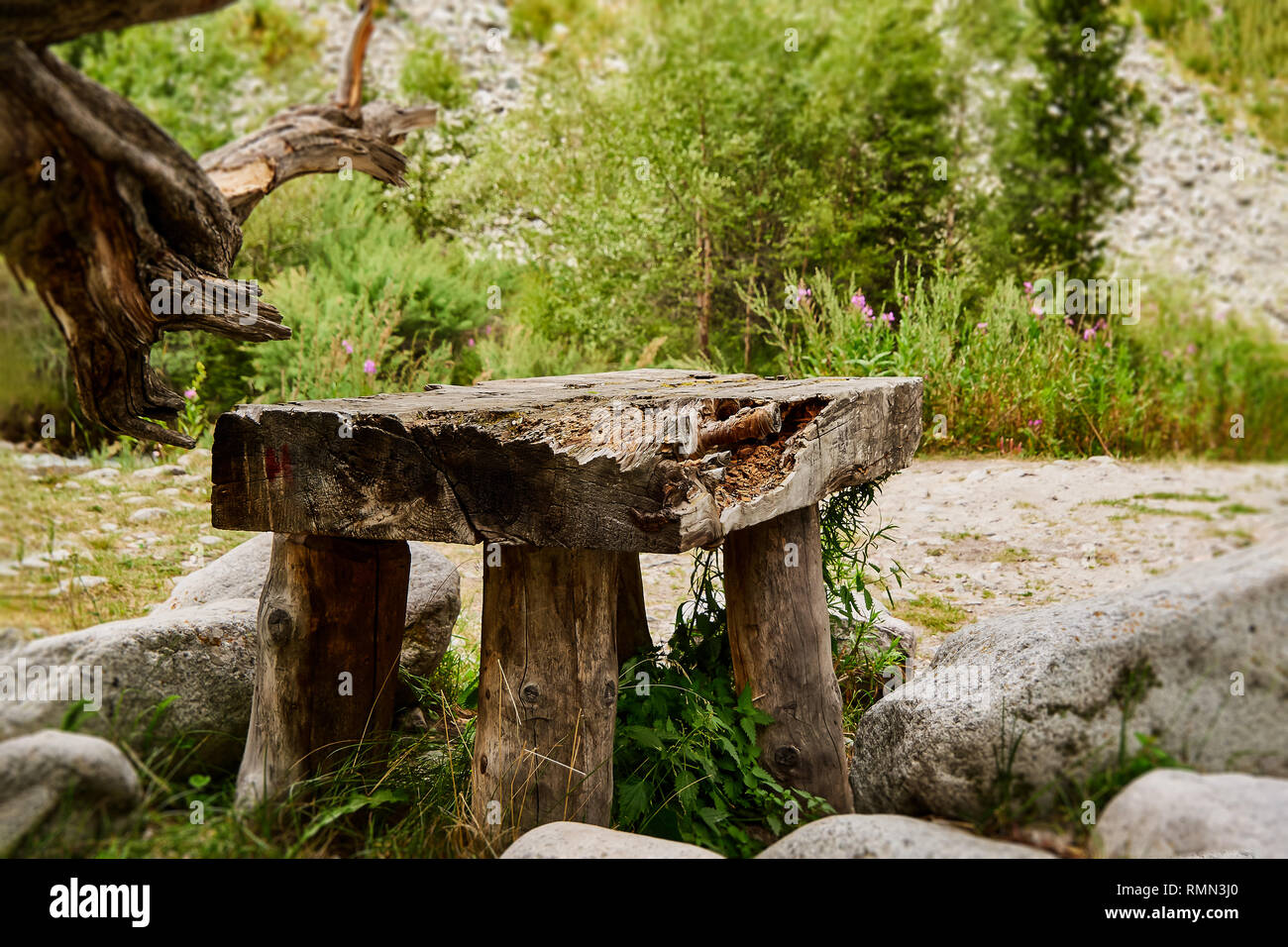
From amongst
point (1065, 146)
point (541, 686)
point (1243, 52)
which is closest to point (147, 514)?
point (541, 686)

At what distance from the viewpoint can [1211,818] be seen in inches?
53.1

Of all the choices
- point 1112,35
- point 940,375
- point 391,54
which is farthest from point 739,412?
point 391,54

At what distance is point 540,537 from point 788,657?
98 centimetres

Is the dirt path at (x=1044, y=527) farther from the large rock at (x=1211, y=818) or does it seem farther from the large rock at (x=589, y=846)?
the large rock at (x=589, y=846)

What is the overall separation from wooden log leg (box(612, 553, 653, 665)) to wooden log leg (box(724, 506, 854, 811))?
0.58m

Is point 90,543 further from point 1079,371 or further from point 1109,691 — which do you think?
point 1079,371

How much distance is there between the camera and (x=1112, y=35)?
2883 mm

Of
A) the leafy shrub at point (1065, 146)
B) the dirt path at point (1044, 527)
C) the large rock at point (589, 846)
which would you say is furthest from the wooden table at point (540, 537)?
the leafy shrub at point (1065, 146)

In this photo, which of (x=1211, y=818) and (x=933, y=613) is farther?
(x=933, y=613)

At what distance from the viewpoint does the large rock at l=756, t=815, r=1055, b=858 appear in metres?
1.49

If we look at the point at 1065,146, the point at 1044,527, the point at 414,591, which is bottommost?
the point at 414,591

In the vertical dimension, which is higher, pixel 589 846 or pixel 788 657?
pixel 788 657

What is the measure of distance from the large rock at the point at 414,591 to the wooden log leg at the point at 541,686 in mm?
929
